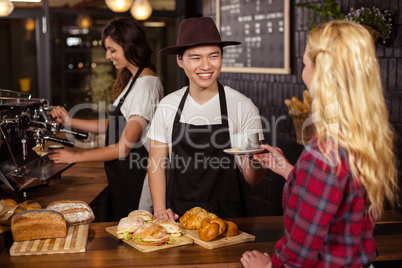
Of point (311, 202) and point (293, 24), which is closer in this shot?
point (311, 202)

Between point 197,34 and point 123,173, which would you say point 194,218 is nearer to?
point 197,34

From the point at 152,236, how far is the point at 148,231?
28 millimetres

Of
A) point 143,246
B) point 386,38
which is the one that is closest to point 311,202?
point 143,246

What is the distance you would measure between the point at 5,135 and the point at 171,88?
4282mm

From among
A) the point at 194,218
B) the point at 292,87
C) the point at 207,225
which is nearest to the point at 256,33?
the point at 292,87

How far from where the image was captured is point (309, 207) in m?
1.29

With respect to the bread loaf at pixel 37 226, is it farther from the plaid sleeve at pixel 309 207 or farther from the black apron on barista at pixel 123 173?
the black apron on barista at pixel 123 173

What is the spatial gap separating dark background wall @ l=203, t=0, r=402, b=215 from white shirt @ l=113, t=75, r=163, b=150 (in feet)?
4.61

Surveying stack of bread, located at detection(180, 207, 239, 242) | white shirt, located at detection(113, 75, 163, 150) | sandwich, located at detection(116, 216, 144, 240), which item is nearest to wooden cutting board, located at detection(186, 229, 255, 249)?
stack of bread, located at detection(180, 207, 239, 242)

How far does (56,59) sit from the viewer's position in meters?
6.14

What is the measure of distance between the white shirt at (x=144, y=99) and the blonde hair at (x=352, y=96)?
171 centimetres

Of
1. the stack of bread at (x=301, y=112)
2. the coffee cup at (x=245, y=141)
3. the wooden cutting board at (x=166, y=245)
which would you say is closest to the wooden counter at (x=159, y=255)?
the wooden cutting board at (x=166, y=245)

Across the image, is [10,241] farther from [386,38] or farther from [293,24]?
[293,24]

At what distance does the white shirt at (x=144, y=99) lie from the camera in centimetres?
291
